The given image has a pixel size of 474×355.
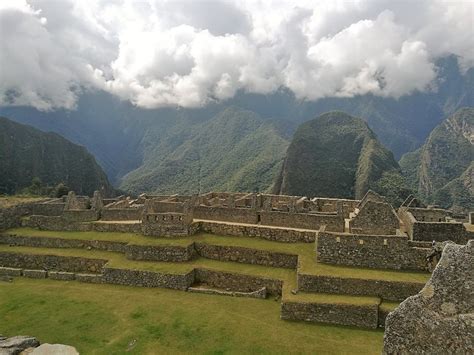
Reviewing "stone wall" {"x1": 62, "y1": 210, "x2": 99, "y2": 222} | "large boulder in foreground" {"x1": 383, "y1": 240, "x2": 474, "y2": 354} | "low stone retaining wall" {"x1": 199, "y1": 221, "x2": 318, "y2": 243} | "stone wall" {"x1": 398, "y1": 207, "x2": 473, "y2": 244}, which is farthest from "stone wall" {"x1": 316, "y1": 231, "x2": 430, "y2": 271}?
"stone wall" {"x1": 62, "y1": 210, "x2": 99, "y2": 222}

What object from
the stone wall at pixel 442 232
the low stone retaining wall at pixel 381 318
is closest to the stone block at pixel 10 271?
the low stone retaining wall at pixel 381 318

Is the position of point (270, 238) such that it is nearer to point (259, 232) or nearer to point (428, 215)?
point (259, 232)

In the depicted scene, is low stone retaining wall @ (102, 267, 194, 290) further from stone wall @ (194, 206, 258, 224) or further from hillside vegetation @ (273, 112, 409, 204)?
hillside vegetation @ (273, 112, 409, 204)

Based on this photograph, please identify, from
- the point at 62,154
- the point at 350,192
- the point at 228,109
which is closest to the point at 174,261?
the point at 350,192

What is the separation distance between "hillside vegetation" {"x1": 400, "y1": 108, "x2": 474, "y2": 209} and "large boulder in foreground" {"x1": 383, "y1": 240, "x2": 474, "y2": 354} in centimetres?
8577

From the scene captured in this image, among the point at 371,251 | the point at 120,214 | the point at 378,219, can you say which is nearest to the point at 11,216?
the point at 120,214

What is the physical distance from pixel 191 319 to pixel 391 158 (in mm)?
86083

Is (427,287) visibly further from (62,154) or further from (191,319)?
(62,154)

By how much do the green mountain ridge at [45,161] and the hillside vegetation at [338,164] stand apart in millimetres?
47122

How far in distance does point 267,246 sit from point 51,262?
1145cm

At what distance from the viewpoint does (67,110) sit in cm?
19638

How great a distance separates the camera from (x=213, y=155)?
128125 mm

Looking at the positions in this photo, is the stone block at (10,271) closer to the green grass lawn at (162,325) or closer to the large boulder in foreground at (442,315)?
the green grass lawn at (162,325)

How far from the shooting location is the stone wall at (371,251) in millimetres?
15805
